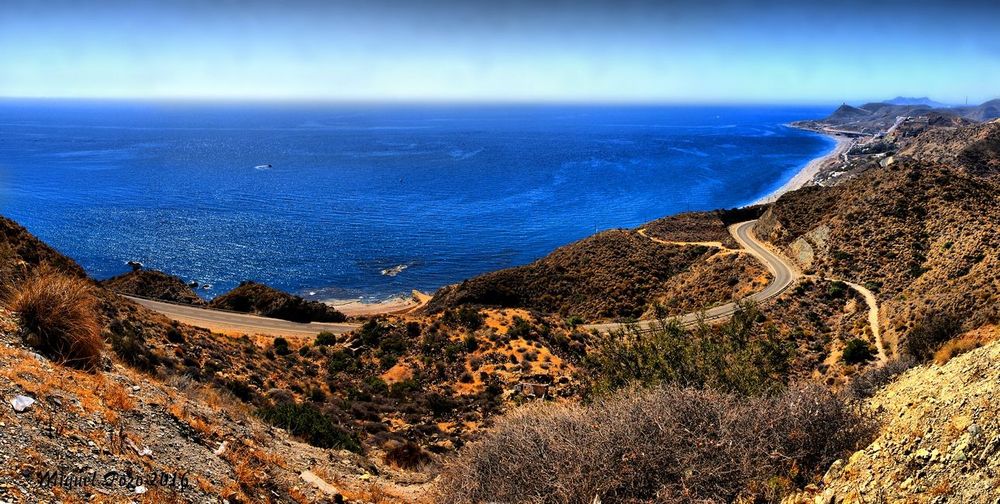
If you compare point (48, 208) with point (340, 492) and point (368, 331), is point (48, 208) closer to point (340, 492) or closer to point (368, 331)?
point (368, 331)

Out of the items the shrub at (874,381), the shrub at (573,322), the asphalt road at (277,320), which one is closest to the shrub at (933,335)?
the shrub at (874,381)

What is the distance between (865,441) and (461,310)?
26.1m

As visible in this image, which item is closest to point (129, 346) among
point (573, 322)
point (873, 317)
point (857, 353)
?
point (573, 322)

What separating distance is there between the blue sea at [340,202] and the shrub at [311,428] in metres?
48.5

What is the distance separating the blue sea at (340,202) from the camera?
235 feet

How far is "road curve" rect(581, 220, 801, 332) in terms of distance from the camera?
38.7 m

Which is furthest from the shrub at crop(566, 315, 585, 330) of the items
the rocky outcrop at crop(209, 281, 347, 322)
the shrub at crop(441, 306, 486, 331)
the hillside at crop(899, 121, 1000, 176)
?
the hillside at crop(899, 121, 1000, 176)

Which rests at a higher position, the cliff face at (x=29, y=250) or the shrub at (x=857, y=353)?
the cliff face at (x=29, y=250)

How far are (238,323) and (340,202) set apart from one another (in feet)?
235

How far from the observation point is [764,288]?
4156 cm

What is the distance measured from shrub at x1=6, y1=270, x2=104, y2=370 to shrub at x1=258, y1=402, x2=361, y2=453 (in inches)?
206

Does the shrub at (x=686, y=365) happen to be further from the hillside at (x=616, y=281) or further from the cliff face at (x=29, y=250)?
the hillside at (x=616, y=281)

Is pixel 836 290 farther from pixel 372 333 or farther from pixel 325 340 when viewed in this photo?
pixel 325 340

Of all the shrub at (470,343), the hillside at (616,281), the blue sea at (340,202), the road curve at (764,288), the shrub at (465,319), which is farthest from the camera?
the blue sea at (340,202)
